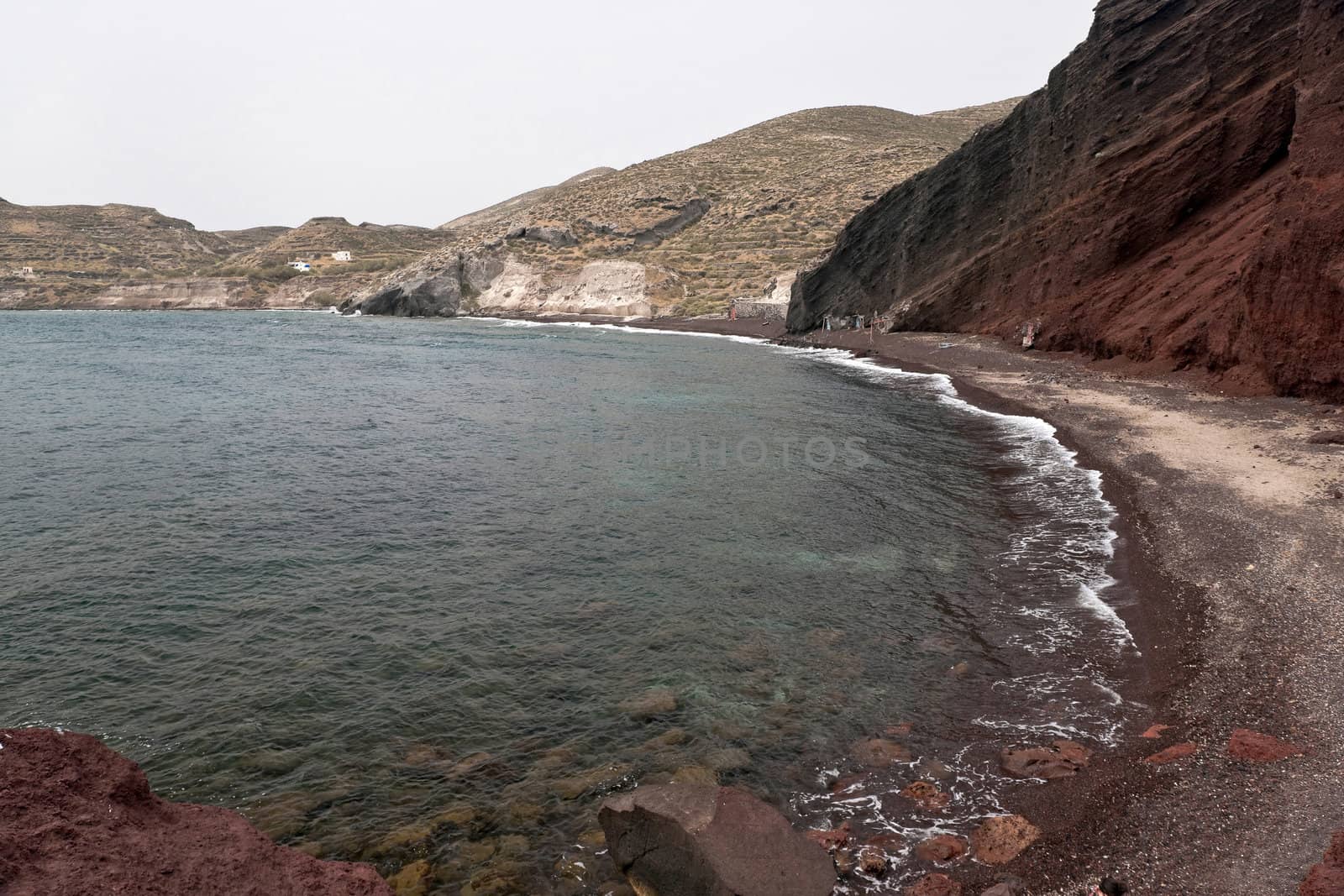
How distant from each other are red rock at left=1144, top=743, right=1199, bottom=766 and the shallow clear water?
→ 1.10 metres

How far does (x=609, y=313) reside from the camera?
106 meters

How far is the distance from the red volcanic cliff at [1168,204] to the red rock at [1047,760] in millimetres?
20024

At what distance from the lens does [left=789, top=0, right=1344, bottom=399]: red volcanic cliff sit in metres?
23.0

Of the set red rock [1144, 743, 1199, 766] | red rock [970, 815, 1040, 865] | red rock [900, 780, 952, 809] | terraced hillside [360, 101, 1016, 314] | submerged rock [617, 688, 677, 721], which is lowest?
submerged rock [617, 688, 677, 721]

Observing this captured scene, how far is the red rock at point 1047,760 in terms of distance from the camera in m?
8.80

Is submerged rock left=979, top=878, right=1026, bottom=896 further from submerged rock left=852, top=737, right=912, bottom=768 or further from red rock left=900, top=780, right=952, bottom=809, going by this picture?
submerged rock left=852, top=737, right=912, bottom=768

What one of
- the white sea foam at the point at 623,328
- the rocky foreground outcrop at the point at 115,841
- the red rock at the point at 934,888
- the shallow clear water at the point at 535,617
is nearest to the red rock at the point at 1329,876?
the red rock at the point at 934,888

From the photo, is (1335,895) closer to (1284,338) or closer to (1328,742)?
(1328,742)

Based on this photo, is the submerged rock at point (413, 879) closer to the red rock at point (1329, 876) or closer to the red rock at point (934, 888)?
the red rock at point (934, 888)

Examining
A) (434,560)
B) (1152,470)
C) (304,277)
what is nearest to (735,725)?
(434,560)

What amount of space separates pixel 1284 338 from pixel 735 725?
23.9 m

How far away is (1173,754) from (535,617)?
993cm

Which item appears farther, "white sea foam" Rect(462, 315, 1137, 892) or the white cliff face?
the white cliff face

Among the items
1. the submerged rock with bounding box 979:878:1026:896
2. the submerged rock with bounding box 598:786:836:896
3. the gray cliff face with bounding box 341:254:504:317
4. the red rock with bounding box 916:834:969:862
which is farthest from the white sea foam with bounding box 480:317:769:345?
the submerged rock with bounding box 979:878:1026:896
